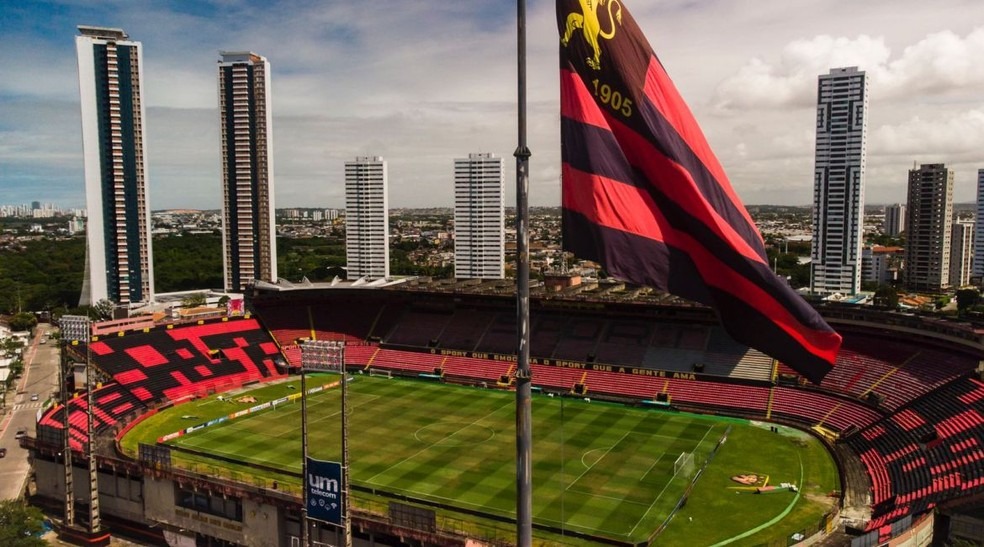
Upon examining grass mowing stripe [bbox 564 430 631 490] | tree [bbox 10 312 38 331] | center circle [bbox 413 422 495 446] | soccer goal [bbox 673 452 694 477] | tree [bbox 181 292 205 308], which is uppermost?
tree [bbox 181 292 205 308]

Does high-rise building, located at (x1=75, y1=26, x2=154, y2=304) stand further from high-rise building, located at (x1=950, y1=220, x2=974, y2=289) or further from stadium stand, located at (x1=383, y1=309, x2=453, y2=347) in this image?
high-rise building, located at (x1=950, y1=220, x2=974, y2=289)

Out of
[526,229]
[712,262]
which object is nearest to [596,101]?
[526,229]

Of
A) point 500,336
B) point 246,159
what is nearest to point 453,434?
point 500,336

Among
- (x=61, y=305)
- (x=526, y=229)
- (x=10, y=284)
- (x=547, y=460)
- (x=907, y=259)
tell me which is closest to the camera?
(x=526, y=229)

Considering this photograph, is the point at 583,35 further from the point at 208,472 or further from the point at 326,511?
the point at 208,472

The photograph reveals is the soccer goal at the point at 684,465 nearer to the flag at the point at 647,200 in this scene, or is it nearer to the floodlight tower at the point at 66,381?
the flag at the point at 647,200

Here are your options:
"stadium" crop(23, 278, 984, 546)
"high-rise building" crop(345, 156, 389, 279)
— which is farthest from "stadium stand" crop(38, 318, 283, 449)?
"high-rise building" crop(345, 156, 389, 279)
